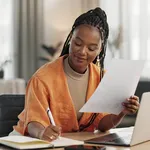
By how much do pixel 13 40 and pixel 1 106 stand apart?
12.8 feet

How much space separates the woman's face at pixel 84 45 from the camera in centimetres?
176

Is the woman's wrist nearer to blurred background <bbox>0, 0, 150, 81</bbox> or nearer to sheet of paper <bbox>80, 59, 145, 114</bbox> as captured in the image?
sheet of paper <bbox>80, 59, 145, 114</bbox>

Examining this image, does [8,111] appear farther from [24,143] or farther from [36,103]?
[24,143]

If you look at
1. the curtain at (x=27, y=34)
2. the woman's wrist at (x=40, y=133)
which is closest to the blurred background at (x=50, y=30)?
the curtain at (x=27, y=34)

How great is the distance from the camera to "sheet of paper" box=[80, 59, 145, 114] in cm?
159

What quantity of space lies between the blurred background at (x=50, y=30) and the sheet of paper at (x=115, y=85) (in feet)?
12.4

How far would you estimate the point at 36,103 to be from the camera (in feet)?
5.42

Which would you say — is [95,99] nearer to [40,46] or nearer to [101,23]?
[101,23]

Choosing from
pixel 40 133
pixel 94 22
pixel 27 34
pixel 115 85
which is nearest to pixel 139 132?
pixel 115 85

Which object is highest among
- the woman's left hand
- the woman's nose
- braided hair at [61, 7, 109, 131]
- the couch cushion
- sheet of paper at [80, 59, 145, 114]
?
braided hair at [61, 7, 109, 131]

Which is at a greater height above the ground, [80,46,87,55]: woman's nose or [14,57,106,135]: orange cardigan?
[80,46,87,55]: woman's nose

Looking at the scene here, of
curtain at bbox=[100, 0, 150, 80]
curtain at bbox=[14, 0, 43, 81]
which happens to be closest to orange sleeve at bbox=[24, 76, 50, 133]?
curtain at bbox=[100, 0, 150, 80]

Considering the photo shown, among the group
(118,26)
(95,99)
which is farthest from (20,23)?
(95,99)

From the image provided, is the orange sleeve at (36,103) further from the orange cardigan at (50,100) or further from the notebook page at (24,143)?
the notebook page at (24,143)
